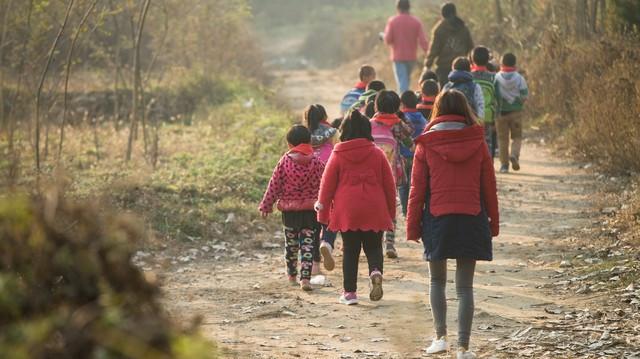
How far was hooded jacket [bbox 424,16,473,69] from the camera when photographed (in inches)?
613

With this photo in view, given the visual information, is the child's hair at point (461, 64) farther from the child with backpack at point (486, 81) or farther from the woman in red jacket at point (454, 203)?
the woman in red jacket at point (454, 203)

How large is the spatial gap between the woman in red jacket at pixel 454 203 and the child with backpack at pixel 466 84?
5425 millimetres

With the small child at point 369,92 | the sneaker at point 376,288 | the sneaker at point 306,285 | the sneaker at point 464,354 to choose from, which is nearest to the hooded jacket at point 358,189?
the sneaker at point 376,288

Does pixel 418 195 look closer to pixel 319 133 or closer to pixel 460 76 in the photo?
pixel 319 133

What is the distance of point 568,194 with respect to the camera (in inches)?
510

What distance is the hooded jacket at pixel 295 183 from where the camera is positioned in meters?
9.18

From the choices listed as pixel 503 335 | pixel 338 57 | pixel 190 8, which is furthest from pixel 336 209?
pixel 338 57

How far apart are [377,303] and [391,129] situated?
6.61 ft

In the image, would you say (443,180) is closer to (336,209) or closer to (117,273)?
(336,209)

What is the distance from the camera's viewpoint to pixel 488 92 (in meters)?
13.6

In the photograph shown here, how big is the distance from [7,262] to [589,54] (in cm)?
1444

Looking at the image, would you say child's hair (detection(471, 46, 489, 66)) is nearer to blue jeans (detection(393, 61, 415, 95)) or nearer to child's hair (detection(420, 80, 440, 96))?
child's hair (detection(420, 80, 440, 96))

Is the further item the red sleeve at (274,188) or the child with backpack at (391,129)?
the child with backpack at (391,129)

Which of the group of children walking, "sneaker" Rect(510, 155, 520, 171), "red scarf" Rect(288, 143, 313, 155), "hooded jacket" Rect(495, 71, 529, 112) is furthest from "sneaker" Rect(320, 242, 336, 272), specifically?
"sneaker" Rect(510, 155, 520, 171)
